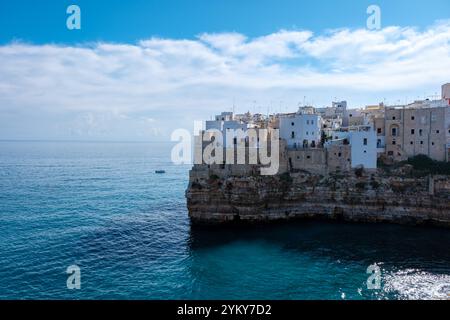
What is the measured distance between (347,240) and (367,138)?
1779 cm

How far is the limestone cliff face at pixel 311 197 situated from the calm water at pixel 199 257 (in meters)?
2.61

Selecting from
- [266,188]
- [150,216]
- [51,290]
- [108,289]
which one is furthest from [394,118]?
[51,290]

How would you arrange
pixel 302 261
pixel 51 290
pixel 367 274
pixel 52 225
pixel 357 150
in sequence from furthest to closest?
1. pixel 357 150
2. pixel 52 225
3. pixel 302 261
4. pixel 367 274
5. pixel 51 290

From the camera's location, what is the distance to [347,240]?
44.1 meters

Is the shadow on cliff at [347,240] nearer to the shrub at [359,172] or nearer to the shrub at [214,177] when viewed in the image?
the shrub at [214,177]

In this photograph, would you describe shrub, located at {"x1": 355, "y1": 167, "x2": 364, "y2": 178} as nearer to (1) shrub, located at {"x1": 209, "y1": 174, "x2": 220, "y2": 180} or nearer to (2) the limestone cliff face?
(2) the limestone cliff face

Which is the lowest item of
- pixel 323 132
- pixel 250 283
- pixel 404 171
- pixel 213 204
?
pixel 250 283

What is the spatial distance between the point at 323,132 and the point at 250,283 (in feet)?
127

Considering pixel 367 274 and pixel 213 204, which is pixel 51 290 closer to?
pixel 213 204

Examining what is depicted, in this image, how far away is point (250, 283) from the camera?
3303 cm

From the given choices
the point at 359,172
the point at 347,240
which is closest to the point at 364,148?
the point at 359,172
